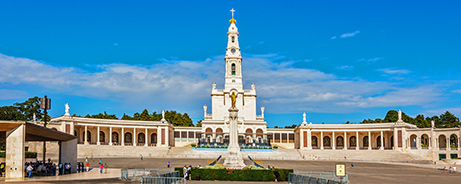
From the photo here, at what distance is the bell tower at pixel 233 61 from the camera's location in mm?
96062

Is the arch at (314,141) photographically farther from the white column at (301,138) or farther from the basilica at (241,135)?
the white column at (301,138)

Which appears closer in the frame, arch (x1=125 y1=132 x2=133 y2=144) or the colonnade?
the colonnade

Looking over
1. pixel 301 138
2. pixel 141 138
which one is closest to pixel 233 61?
pixel 301 138

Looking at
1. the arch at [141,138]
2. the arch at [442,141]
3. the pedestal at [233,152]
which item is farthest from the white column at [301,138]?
the pedestal at [233,152]

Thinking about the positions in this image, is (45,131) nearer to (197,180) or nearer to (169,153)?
(197,180)

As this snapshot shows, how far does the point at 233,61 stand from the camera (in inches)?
3794

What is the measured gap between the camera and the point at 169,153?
71.9 metres

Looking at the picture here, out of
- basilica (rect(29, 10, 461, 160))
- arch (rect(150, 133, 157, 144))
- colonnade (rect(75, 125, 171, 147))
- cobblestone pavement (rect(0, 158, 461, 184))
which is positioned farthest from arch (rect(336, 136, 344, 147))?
cobblestone pavement (rect(0, 158, 461, 184))

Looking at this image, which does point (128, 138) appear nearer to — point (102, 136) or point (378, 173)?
point (102, 136)

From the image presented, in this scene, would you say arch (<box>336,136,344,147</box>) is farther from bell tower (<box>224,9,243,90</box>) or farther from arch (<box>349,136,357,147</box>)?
bell tower (<box>224,9,243,90</box>)

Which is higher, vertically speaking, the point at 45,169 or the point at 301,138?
the point at 301,138

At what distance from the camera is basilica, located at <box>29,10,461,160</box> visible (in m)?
75.1

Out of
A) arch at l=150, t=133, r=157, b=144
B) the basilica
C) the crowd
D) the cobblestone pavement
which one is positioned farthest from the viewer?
arch at l=150, t=133, r=157, b=144

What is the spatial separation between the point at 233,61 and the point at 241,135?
693 inches
